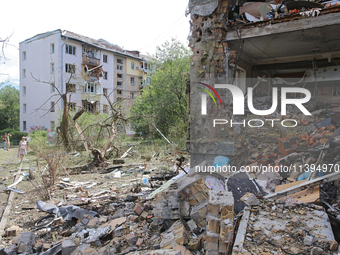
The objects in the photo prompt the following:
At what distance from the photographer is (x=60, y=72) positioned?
80.4ft

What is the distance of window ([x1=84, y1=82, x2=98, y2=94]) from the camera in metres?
26.6

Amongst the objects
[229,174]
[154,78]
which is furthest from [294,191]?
[154,78]

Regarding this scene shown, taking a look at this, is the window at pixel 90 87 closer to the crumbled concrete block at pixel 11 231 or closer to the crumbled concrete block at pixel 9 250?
→ the crumbled concrete block at pixel 11 231

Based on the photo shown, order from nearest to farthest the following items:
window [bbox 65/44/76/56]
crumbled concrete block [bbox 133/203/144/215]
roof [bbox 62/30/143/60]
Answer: crumbled concrete block [bbox 133/203/144/215], roof [bbox 62/30/143/60], window [bbox 65/44/76/56]

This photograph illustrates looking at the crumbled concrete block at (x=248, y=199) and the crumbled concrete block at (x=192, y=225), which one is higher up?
the crumbled concrete block at (x=248, y=199)

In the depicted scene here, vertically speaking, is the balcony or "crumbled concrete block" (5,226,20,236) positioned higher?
the balcony

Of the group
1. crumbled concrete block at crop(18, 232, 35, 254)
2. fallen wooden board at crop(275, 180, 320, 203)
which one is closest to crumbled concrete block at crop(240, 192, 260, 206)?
fallen wooden board at crop(275, 180, 320, 203)

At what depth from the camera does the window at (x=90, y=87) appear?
26.6 meters

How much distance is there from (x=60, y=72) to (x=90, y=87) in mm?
3491

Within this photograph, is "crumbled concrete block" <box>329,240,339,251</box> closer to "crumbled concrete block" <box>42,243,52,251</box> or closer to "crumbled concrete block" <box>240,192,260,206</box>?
"crumbled concrete block" <box>240,192,260,206</box>

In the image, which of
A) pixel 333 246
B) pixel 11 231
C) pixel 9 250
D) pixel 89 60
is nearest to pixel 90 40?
pixel 89 60

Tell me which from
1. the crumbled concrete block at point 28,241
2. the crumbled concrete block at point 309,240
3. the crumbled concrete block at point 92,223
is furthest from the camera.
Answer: the crumbled concrete block at point 92,223

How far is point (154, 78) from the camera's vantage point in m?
18.9

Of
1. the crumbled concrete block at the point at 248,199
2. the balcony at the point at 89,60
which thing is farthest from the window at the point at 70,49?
the crumbled concrete block at the point at 248,199
